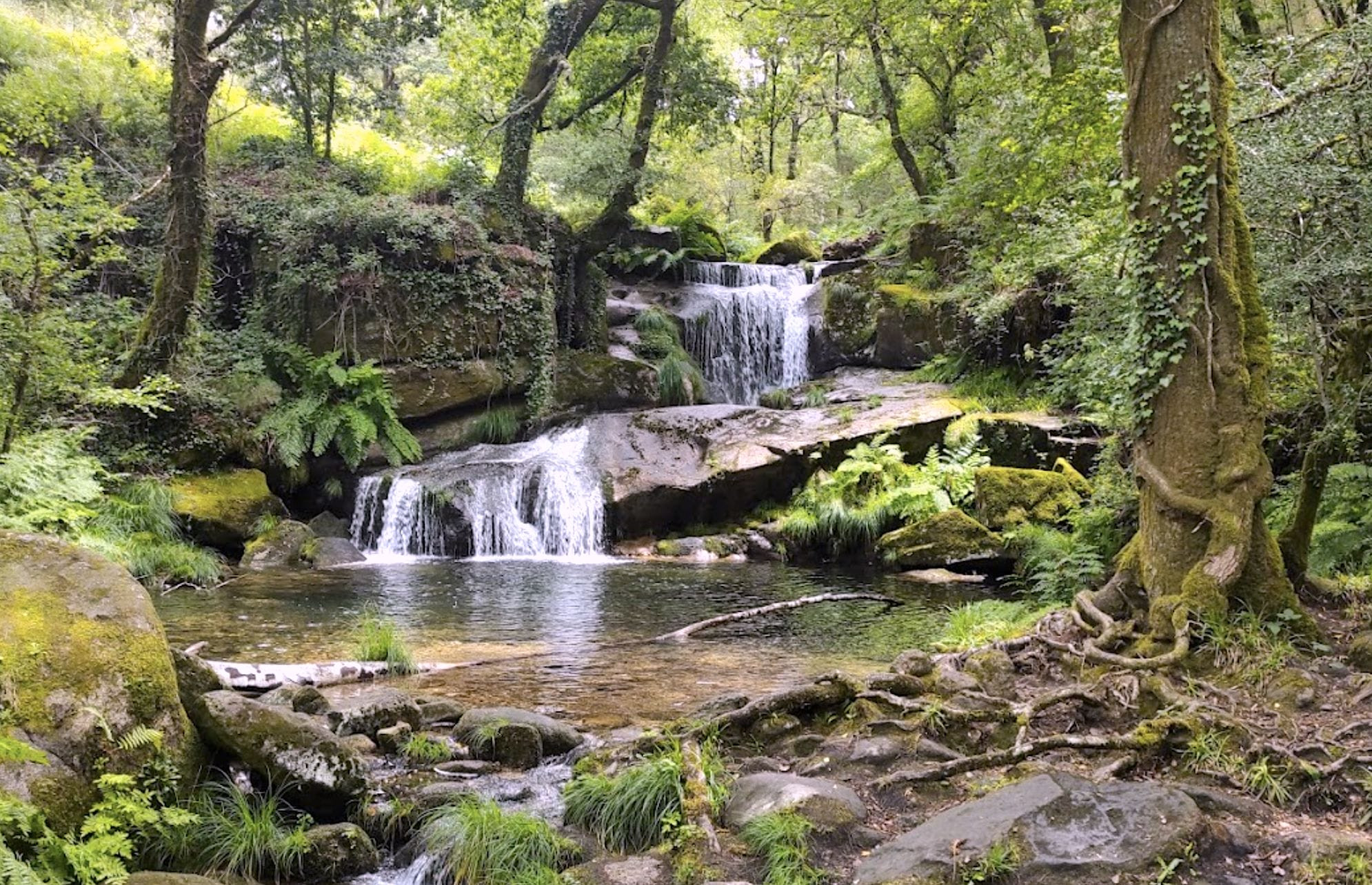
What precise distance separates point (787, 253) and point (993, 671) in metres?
20.4

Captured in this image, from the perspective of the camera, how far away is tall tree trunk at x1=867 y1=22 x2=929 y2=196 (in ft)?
59.9

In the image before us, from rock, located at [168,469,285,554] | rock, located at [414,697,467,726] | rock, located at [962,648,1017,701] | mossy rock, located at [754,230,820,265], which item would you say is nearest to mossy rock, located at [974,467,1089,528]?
rock, located at [962,648,1017,701]

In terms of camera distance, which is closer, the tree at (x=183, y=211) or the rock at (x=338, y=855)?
the rock at (x=338, y=855)

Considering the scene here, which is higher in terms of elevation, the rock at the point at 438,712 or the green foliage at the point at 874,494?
the green foliage at the point at 874,494

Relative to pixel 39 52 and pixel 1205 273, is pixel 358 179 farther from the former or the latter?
pixel 1205 273

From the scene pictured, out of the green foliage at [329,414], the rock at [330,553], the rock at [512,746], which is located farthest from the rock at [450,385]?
the rock at [512,746]

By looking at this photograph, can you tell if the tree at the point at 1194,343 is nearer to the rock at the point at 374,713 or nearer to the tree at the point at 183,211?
the rock at the point at 374,713

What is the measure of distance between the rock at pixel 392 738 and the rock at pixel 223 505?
8.69 m

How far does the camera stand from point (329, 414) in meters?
14.1

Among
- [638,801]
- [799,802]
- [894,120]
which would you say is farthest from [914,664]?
[894,120]

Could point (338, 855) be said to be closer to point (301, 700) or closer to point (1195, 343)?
point (301, 700)

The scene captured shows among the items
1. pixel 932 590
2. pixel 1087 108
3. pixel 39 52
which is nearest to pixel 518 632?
pixel 932 590

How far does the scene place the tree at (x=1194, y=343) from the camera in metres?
4.72

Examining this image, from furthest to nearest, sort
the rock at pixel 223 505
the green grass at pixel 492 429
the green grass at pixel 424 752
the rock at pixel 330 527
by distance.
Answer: the green grass at pixel 492 429 < the rock at pixel 330 527 < the rock at pixel 223 505 < the green grass at pixel 424 752
